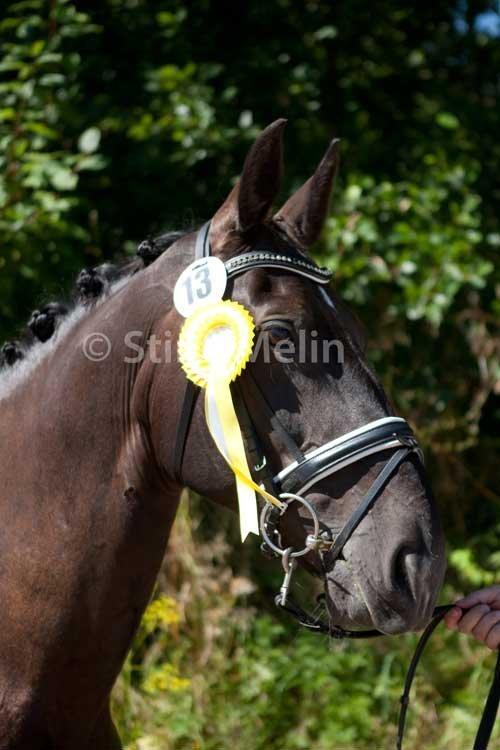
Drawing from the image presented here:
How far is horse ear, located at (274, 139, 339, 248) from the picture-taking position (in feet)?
7.78

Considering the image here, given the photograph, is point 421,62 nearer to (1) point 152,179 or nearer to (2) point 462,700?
(1) point 152,179

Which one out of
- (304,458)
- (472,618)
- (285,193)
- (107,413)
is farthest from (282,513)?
(285,193)

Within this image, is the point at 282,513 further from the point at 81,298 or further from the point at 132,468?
the point at 81,298

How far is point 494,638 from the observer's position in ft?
7.52

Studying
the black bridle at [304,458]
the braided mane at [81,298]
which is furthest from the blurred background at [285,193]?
the black bridle at [304,458]

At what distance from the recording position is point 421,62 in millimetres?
6219

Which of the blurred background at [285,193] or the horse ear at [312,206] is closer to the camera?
the horse ear at [312,206]

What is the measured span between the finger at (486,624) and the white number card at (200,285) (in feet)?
3.66

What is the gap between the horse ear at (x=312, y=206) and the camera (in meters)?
2.37

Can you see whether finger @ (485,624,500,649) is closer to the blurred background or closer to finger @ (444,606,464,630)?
finger @ (444,606,464,630)

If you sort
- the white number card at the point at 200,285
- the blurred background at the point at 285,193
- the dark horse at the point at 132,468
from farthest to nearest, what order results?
the blurred background at the point at 285,193
the white number card at the point at 200,285
the dark horse at the point at 132,468

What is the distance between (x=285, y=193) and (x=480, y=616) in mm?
3395

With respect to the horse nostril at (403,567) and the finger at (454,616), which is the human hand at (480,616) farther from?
the horse nostril at (403,567)

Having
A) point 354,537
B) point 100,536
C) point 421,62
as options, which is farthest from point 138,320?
point 421,62
